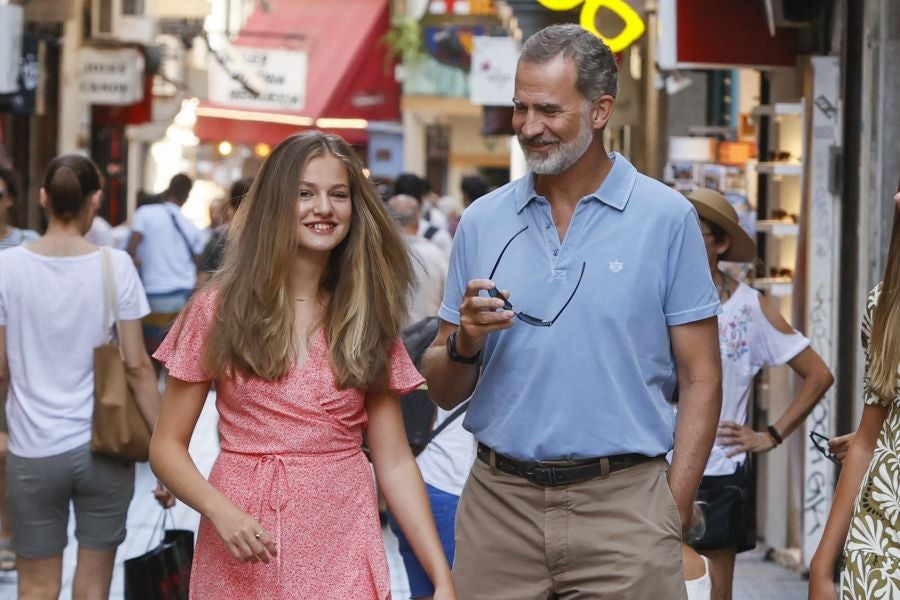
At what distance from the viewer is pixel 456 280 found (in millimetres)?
4684

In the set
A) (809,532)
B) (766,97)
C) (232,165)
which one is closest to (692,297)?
(809,532)

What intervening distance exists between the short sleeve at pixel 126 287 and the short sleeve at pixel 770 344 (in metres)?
2.39

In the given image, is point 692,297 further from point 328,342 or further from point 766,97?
point 766,97

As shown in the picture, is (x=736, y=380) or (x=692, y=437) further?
(x=736, y=380)

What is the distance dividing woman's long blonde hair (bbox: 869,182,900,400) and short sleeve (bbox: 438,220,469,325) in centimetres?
108

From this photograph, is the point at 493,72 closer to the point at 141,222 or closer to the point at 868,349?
the point at 141,222

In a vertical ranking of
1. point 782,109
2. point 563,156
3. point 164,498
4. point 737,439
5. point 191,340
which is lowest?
point 164,498

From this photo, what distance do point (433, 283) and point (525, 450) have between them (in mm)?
7210

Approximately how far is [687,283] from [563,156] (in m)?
0.45

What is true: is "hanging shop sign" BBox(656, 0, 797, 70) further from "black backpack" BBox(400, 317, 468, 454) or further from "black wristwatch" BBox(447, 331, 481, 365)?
"black wristwatch" BBox(447, 331, 481, 365)

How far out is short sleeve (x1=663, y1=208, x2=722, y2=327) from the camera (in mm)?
4414

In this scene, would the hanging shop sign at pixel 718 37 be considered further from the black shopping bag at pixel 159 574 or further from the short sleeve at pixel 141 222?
the short sleeve at pixel 141 222

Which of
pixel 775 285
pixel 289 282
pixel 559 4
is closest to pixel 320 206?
pixel 289 282

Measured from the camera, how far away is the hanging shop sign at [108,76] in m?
23.0
